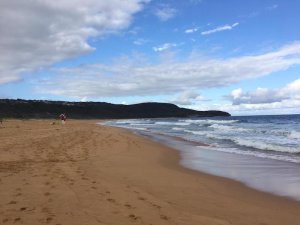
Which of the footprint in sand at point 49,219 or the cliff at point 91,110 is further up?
the cliff at point 91,110

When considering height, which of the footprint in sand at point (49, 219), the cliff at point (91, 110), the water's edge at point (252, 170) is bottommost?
the water's edge at point (252, 170)

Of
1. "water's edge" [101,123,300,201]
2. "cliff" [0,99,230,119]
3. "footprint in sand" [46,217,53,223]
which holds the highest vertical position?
"cliff" [0,99,230,119]

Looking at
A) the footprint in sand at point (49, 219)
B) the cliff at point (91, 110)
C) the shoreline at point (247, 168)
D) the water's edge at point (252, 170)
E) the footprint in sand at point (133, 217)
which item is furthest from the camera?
the cliff at point (91, 110)

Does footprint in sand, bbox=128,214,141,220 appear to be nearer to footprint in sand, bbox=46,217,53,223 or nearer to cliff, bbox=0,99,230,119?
footprint in sand, bbox=46,217,53,223

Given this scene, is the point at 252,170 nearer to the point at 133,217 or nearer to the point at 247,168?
the point at 247,168

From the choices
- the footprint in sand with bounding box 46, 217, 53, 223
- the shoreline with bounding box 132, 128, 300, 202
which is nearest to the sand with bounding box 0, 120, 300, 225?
the footprint in sand with bounding box 46, 217, 53, 223

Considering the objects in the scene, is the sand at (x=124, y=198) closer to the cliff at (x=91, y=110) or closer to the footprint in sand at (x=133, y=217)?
the footprint in sand at (x=133, y=217)

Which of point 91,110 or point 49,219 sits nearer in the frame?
point 49,219

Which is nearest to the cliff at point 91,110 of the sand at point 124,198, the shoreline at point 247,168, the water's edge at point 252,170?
the shoreline at point 247,168

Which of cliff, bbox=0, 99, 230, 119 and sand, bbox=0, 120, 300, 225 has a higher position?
cliff, bbox=0, 99, 230, 119

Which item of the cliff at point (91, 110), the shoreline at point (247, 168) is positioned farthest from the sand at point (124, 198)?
the cliff at point (91, 110)

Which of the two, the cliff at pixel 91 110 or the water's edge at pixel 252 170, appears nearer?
the water's edge at pixel 252 170

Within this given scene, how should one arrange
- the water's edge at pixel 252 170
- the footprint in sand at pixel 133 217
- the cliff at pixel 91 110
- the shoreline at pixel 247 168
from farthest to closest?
the cliff at pixel 91 110
the water's edge at pixel 252 170
the shoreline at pixel 247 168
the footprint in sand at pixel 133 217

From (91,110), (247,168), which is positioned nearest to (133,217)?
(247,168)
